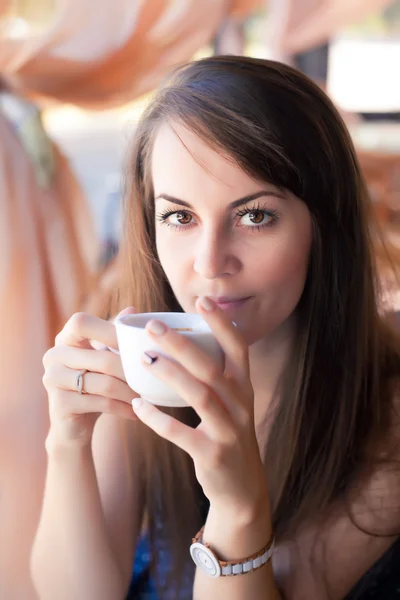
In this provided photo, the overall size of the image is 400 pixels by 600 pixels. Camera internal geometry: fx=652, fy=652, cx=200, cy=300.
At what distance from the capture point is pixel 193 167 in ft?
2.28

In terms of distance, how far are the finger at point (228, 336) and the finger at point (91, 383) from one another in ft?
0.42

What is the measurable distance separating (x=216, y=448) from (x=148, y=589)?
16.6 inches

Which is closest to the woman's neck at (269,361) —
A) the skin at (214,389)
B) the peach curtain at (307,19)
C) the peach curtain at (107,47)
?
the skin at (214,389)

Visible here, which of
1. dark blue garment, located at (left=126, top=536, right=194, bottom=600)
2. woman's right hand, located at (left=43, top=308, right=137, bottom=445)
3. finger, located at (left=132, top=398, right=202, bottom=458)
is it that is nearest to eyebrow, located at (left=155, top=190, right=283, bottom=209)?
woman's right hand, located at (left=43, top=308, right=137, bottom=445)

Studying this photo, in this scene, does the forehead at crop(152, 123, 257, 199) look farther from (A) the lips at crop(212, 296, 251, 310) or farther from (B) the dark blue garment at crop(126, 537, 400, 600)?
(B) the dark blue garment at crop(126, 537, 400, 600)

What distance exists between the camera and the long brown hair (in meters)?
0.72

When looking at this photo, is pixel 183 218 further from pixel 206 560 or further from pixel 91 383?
pixel 206 560

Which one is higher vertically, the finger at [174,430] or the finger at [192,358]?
the finger at [192,358]

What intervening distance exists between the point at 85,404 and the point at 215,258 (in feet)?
0.66

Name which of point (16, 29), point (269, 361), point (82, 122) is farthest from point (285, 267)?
point (82, 122)

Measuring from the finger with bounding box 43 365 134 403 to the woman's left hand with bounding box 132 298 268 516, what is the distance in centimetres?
7

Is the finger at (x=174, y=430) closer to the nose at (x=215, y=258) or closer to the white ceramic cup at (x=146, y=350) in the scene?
the white ceramic cup at (x=146, y=350)

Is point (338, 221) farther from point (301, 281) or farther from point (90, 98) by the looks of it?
point (90, 98)

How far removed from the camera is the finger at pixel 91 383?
2.11 ft
